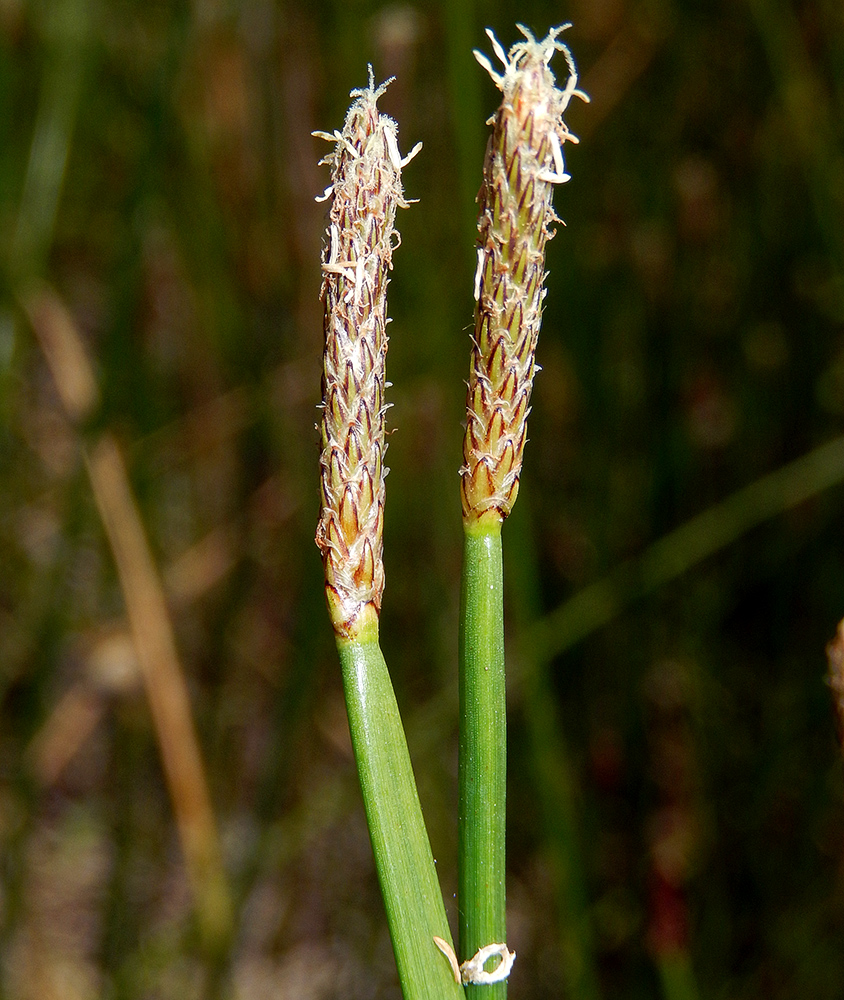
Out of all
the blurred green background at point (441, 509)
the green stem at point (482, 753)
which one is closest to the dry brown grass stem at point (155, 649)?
the blurred green background at point (441, 509)

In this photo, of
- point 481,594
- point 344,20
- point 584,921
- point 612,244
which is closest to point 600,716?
point 584,921

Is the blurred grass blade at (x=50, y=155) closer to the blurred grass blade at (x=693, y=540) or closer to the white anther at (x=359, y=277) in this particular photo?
the blurred grass blade at (x=693, y=540)

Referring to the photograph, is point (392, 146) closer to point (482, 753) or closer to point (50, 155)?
point (482, 753)

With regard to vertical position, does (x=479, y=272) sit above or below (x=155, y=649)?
below

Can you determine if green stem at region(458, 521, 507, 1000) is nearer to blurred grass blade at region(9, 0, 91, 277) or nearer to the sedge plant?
the sedge plant

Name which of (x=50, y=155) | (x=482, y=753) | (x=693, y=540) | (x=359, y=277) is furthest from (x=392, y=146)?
(x=50, y=155)

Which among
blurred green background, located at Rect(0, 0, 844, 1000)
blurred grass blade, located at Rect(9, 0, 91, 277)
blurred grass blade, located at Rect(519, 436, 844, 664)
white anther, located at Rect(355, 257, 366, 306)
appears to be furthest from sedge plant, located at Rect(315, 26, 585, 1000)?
blurred grass blade, located at Rect(9, 0, 91, 277)
